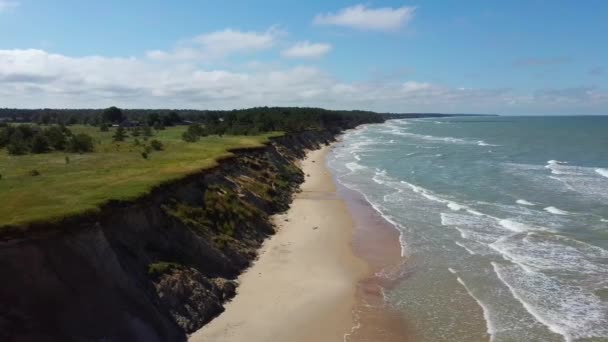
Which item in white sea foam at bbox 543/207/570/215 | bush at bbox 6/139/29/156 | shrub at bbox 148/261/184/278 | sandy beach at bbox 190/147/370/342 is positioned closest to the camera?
sandy beach at bbox 190/147/370/342

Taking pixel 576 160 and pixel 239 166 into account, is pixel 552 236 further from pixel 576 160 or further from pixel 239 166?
pixel 576 160

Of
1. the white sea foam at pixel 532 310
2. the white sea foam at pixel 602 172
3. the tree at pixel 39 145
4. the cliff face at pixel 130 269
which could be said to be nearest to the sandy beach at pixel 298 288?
the cliff face at pixel 130 269

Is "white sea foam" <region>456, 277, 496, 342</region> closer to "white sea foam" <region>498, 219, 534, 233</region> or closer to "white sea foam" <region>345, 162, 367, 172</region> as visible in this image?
"white sea foam" <region>498, 219, 534, 233</region>

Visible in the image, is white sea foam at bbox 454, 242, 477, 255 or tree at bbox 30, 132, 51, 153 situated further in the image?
tree at bbox 30, 132, 51, 153

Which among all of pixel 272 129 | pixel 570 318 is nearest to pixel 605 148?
pixel 272 129

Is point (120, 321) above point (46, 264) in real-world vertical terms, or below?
below

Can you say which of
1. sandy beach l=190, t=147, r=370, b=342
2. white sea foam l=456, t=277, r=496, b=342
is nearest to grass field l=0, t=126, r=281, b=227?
sandy beach l=190, t=147, r=370, b=342

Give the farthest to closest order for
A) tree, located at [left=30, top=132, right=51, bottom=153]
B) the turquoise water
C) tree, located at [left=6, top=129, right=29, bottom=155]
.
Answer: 1. tree, located at [left=30, top=132, right=51, bottom=153]
2. tree, located at [left=6, top=129, right=29, bottom=155]
3. the turquoise water
